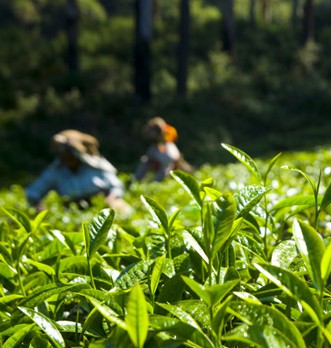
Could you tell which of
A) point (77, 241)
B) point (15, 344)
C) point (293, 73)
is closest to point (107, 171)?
point (77, 241)

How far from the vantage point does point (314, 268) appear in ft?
3.88

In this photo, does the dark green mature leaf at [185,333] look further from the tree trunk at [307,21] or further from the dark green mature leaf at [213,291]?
Result: the tree trunk at [307,21]

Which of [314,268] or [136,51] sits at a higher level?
[314,268]

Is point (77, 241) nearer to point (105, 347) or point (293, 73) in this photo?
point (105, 347)

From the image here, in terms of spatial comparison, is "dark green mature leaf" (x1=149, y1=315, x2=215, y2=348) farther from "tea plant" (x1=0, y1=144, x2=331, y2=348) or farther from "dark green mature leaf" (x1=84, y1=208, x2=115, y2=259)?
"dark green mature leaf" (x1=84, y1=208, x2=115, y2=259)

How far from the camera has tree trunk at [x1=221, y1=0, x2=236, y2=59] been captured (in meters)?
25.7

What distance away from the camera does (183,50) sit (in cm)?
2161

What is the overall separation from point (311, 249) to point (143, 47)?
1863cm

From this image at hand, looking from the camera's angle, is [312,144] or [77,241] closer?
[77,241]

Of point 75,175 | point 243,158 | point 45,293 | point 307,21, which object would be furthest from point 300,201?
point 307,21

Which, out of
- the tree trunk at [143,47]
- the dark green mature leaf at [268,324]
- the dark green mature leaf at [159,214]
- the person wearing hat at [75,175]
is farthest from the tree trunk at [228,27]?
the dark green mature leaf at [268,324]

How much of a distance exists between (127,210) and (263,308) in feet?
15.1

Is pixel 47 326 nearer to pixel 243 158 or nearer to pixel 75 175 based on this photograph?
pixel 243 158

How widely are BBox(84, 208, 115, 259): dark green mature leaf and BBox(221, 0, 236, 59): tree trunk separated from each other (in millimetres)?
24754
